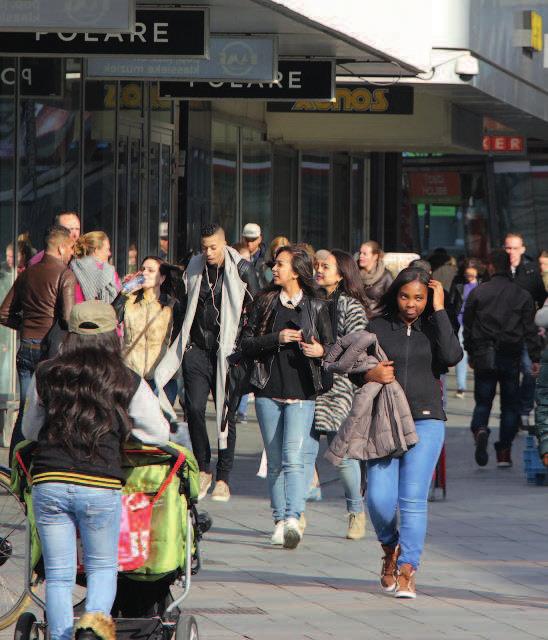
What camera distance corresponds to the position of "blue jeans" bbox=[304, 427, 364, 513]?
10438 mm

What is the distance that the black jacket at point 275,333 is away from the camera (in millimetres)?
10305

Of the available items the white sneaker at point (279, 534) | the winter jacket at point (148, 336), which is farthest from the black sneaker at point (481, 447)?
the white sneaker at point (279, 534)

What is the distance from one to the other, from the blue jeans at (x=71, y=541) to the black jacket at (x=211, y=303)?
588 cm

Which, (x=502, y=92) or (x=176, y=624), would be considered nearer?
(x=176, y=624)

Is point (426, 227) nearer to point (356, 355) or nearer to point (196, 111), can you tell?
point (196, 111)

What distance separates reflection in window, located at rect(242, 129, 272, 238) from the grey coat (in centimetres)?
1560

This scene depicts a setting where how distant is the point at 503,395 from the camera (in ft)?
48.4

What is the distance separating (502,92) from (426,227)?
21.5m

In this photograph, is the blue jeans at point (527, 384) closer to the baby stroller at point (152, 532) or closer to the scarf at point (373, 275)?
the scarf at point (373, 275)

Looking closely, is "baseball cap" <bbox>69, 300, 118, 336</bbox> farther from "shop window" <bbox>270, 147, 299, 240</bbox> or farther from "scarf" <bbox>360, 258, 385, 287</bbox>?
"shop window" <bbox>270, 147, 299, 240</bbox>

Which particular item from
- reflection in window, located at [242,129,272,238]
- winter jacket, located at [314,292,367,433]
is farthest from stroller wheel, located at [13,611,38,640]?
reflection in window, located at [242,129,272,238]

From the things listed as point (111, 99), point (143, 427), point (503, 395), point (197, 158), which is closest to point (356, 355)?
point (143, 427)

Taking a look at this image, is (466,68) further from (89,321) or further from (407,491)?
(89,321)

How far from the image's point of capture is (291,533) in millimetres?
10109
